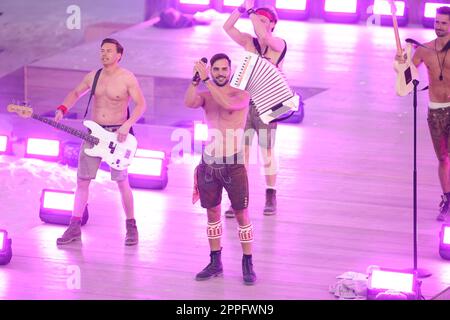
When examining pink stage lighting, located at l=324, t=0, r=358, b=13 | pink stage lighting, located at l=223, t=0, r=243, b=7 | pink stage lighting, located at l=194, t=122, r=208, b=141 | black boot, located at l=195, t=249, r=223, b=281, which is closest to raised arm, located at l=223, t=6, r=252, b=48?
black boot, located at l=195, t=249, r=223, b=281

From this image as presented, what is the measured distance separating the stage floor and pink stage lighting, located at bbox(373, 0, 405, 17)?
1.50 meters

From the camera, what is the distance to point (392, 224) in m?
10.2

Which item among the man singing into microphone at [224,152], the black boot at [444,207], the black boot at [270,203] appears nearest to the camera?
the man singing into microphone at [224,152]

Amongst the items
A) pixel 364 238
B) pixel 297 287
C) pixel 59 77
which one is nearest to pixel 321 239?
pixel 364 238

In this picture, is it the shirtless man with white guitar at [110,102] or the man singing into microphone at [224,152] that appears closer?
the man singing into microphone at [224,152]

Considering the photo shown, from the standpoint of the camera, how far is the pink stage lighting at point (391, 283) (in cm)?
823

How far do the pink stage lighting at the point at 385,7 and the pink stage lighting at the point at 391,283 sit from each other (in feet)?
28.8

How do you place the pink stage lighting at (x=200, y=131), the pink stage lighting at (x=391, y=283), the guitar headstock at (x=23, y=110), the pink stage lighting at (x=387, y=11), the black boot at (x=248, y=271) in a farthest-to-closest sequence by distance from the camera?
the pink stage lighting at (x=387, y=11), the pink stage lighting at (x=200, y=131), the guitar headstock at (x=23, y=110), the black boot at (x=248, y=271), the pink stage lighting at (x=391, y=283)

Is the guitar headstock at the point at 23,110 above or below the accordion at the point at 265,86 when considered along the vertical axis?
below

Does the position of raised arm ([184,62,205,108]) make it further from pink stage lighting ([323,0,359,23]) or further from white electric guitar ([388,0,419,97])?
pink stage lighting ([323,0,359,23])

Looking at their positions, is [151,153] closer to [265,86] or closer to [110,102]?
[110,102]

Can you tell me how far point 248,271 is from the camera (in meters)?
8.68

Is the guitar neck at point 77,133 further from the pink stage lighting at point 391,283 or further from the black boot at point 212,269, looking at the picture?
the pink stage lighting at point 391,283

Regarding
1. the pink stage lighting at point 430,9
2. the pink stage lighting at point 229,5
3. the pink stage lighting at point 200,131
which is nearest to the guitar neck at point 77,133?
the pink stage lighting at point 200,131
